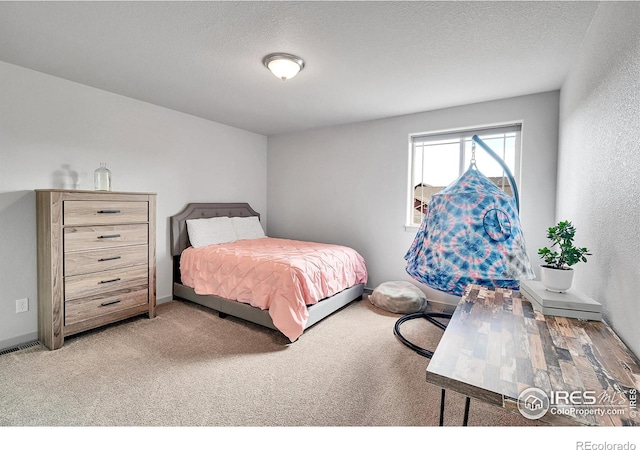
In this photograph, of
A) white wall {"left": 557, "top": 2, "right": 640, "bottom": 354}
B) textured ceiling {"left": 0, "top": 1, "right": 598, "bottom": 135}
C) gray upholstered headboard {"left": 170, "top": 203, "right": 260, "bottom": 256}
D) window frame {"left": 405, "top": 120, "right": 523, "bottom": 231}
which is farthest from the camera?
gray upholstered headboard {"left": 170, "top": 203, "right": 260, "bottom": 256}

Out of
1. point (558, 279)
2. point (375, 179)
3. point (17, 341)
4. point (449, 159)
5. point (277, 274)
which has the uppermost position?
point (449, 159)

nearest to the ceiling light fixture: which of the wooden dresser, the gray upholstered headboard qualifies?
the wooden dresser

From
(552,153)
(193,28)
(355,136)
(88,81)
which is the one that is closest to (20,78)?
(88,81)

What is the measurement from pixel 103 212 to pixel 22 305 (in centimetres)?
107

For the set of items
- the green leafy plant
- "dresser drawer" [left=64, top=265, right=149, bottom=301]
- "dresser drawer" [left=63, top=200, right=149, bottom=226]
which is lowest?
"dresser drawer" [left=64, top=265, right=149, bottom=301]

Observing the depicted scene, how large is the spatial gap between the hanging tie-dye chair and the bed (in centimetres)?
103

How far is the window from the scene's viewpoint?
132 inches

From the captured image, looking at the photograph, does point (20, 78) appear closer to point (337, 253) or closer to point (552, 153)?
point (337, 253)

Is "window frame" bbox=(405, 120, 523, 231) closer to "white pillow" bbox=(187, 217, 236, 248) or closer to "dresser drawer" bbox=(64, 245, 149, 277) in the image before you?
"white pillow" bbox=(187, 217, 236, 248)

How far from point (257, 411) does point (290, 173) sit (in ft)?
12.3

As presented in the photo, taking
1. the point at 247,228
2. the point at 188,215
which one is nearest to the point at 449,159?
the point at 247,228

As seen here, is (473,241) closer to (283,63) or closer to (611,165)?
(611,165)

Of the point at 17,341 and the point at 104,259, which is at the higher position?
the point at 104,259

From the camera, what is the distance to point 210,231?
12.9ft
